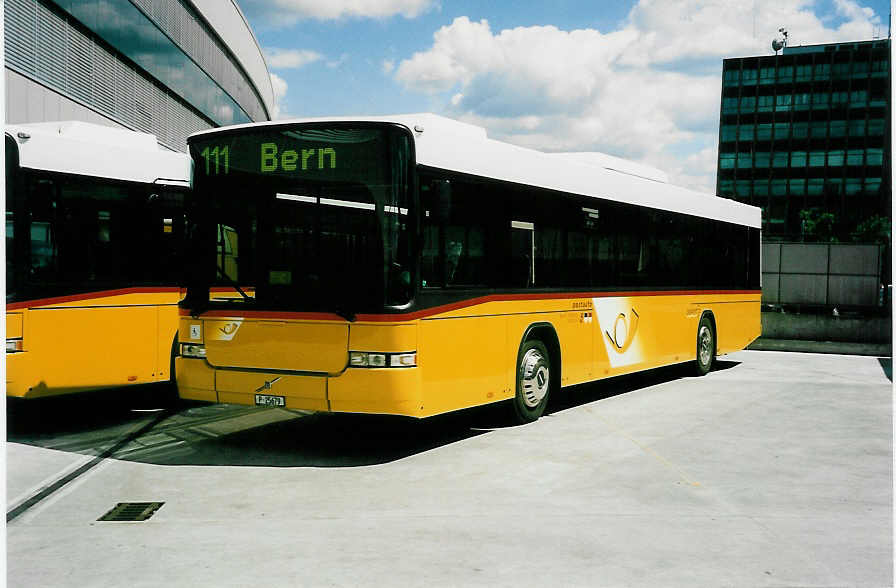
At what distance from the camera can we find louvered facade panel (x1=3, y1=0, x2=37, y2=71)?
17.9 m

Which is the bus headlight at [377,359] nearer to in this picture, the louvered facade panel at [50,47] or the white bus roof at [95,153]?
the white bus roof at [95,153]

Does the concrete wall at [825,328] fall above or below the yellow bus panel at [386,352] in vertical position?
below

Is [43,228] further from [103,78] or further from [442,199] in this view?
[103,78]

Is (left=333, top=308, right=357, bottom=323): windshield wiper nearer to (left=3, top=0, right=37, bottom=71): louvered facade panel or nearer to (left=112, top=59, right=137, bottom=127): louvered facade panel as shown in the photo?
(left=3, top=0, right=37, bottom=71): louvered facade panel

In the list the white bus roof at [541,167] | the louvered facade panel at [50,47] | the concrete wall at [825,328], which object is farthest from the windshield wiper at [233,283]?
the concrete wall at [825,328]

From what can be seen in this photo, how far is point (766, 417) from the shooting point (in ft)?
38.2

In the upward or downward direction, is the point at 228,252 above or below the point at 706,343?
above

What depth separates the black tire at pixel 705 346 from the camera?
16.1 m

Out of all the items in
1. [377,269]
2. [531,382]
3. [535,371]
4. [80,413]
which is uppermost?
[377,269]

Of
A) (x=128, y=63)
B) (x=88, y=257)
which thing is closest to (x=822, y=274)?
(x=88, y=257)

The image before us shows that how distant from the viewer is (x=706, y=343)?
16453 millimetres

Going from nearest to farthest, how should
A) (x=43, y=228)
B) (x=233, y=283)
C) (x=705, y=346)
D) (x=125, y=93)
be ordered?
(x=233, y=283) → (x=43, y=228) → (x=705, y=346) → (x=125, y=93)

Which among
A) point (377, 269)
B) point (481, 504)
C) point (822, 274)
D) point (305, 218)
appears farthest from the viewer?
point (822, 274)

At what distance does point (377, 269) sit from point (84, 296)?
3782mm
